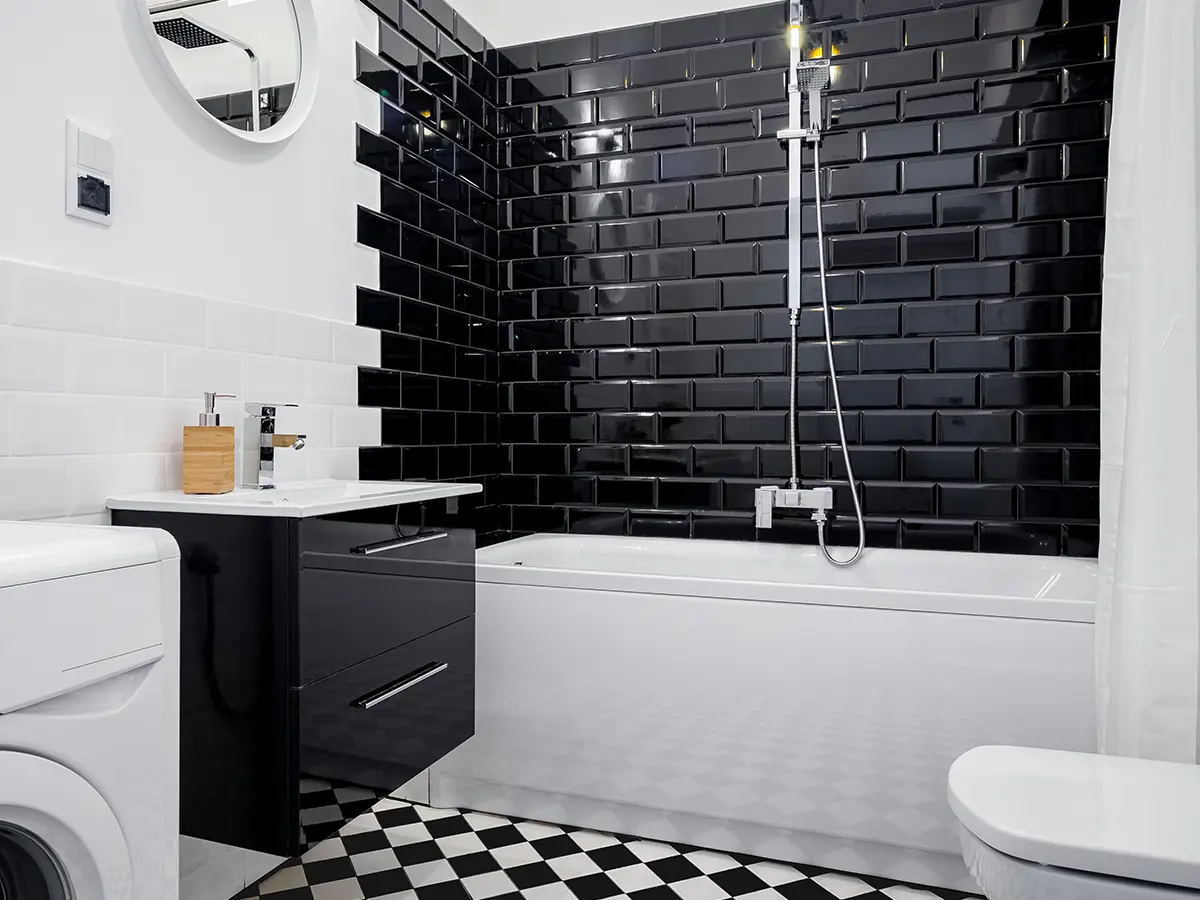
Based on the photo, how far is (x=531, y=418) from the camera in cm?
324

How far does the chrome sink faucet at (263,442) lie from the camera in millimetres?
1920

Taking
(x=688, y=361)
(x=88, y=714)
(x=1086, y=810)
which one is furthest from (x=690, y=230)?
(x=88, y=714)

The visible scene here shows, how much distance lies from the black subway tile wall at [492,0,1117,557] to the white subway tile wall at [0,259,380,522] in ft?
1.64

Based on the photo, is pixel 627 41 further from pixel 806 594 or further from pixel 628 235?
pixel 806 594

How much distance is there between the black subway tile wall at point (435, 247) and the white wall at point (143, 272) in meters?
0.21

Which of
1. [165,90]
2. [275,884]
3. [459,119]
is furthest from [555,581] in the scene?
[459,119]

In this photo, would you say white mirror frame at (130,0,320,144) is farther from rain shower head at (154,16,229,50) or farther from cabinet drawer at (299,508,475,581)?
cabinet drawer at (299,508,475,581)

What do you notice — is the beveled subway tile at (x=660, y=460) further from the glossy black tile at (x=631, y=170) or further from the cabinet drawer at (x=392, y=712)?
the cabinet drawer at (x=392, y=712)

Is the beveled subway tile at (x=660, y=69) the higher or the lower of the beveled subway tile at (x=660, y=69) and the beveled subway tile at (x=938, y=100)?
the higher

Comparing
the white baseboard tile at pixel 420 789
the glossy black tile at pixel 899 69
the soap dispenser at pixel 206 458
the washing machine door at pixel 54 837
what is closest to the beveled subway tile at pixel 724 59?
the glossy black tile at pixel 899 69

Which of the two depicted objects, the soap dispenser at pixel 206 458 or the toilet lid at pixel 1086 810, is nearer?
the toilet lid at pixel 1086 810

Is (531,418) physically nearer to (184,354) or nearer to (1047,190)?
(184,354)

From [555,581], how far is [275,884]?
1.01 meters

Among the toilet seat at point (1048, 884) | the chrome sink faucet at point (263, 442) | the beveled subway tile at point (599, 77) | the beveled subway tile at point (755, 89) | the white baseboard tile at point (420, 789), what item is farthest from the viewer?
the beveled subway tile at point (599, 77)
